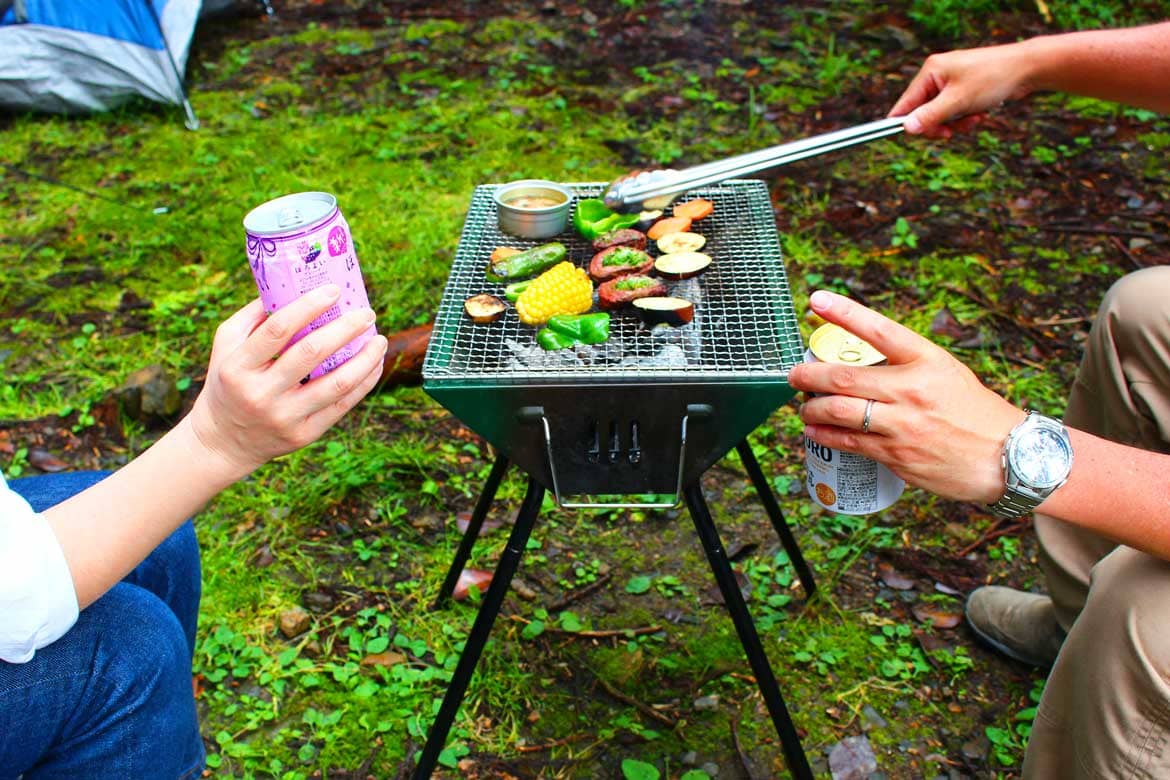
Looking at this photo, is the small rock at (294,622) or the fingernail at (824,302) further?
the small rock at (294,622)

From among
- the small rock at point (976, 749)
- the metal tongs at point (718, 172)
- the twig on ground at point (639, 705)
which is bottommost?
the small rock at point (976, 749)

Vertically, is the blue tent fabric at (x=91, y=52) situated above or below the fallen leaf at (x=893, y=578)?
above

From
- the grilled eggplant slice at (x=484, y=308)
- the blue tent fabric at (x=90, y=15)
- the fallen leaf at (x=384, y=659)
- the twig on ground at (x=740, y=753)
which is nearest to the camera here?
the grilled eggplant slice at (x=484, y=308)

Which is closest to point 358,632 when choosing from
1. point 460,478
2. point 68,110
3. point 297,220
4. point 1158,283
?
point 460,478

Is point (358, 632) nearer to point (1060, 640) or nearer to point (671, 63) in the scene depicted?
point (1060, 640)

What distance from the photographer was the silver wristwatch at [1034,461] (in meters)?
1.52

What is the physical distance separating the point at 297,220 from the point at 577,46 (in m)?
5.38

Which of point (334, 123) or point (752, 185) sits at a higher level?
point (752, 185)

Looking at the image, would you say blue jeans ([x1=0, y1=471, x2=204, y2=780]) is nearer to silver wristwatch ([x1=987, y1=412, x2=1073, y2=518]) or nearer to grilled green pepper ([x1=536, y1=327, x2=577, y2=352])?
grilled green pepper ([x1=536, y1=327, x2=577, y2=352])

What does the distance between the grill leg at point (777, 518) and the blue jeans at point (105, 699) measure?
1434mm

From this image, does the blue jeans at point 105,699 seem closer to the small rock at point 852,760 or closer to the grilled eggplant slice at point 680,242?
the grilled eggplant slice at point 680,242

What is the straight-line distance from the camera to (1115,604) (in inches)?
65.7

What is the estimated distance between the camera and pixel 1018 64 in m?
2.44

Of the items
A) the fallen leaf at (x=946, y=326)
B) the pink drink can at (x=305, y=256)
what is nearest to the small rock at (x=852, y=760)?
the pink drink can at (x=305, y=256)
